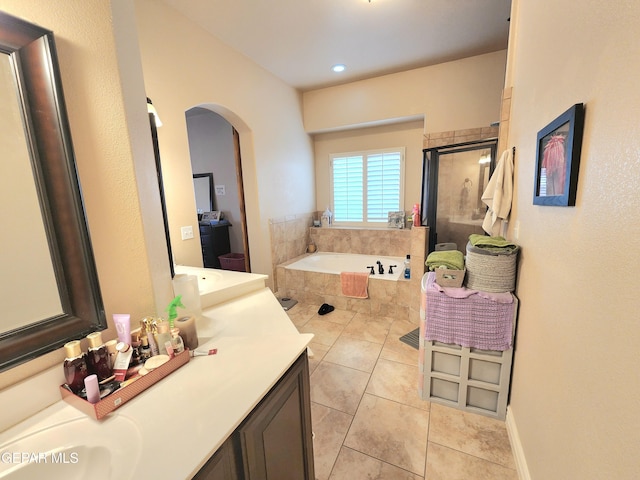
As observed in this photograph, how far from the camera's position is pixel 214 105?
271 centimetres

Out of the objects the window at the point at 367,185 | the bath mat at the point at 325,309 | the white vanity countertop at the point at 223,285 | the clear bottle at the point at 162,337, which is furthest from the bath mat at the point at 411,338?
the clear bottle at the point at 162,337

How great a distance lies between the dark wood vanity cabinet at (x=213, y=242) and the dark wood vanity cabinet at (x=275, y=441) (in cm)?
354

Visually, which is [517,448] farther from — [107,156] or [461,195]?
[107,156]

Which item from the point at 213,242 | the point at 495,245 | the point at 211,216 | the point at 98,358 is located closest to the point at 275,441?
the point at 98,358

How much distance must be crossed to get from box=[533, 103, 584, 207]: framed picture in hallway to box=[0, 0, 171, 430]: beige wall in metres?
1.58

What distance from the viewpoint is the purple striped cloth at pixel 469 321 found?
1.59 metres

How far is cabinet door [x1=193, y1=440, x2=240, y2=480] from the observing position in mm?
644

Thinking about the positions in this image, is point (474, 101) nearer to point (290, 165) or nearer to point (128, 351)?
point (290, 165)

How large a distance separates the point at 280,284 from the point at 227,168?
2.40 meters

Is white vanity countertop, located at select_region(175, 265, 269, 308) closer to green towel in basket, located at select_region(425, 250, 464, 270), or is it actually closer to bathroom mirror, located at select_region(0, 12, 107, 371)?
bathroom mirror, located at select_region(0, 12, 107, 371)

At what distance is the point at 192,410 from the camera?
2.47ft

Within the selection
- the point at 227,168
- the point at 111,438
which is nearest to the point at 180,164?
the point at 111,438

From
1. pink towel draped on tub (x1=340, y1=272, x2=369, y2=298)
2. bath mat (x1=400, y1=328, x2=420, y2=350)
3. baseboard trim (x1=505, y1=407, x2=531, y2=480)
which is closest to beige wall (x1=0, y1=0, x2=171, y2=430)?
baseboard trim (x1=505, y1=407, x2=531, y2=480)

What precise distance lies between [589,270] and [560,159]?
0.46 m
